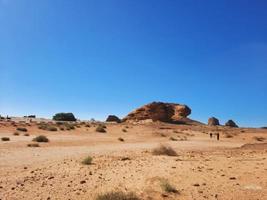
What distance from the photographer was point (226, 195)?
1095 centimetres

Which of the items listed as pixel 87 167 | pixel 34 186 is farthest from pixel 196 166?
pixel 34 186

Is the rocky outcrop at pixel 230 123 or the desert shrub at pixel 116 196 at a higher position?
the rocky outcrop at pixel 230 123

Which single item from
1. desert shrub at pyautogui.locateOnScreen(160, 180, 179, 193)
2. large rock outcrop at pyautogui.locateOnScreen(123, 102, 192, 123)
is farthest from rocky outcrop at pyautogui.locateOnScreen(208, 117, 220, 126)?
desert shrub at pyautogui.locateOnScreen(160, 180, 179, 193)

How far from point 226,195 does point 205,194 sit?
25.6 inches

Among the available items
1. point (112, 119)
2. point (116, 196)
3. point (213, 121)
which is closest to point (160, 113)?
point (112, 119)

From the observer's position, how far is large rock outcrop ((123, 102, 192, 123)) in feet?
336

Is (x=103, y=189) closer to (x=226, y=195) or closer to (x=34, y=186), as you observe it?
(x=34, y=186)

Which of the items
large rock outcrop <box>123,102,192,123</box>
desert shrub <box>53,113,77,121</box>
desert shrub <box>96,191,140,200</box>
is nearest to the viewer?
desert shrub <box>96,191,140,200</box>

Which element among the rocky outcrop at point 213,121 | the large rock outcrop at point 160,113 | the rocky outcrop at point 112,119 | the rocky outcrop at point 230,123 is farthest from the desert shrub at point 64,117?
the rocky outcrop at point 230,123

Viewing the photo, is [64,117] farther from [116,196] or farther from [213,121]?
[116,196]

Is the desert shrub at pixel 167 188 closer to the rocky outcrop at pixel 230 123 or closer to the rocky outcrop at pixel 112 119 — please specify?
the rocky outcrop at pixel 112 119

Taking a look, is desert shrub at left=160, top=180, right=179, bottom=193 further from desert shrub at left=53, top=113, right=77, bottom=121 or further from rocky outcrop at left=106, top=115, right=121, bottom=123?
rocky outcrop at left=106, top=115, right=121, bottom=123

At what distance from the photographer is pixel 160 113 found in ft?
338

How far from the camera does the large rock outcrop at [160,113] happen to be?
336 ft
